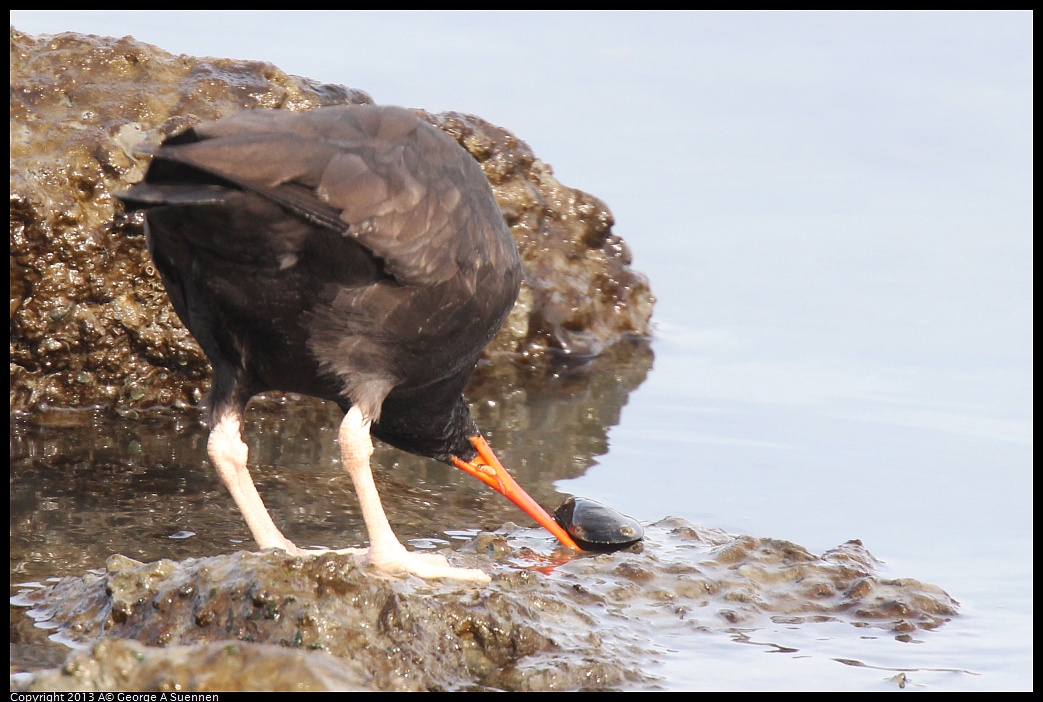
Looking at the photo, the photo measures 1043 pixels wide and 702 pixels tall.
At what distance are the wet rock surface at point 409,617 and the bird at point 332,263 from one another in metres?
0.47

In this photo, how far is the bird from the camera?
4270 millimetres

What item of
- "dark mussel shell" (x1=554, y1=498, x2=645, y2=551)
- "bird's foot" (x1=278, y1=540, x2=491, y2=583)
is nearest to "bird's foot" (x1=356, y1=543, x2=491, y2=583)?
"bird's foot" (x1=278, y1=540, x2=491, y2=583)

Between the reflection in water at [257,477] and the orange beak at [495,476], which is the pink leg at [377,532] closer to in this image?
the reflection in water at [257,477]

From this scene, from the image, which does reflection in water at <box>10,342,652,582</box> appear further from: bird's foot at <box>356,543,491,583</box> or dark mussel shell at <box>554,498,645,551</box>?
bird's foot at <box>356,543,491,583</box>

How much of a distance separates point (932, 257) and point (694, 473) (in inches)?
145

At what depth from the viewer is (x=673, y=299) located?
9609 millimetres

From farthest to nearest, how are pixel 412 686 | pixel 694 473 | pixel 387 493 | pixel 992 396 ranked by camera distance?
pixel 992 396 → pixel 694 473 → pixel 387 493 → pixel 412 686

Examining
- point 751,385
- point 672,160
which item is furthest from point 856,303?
point 672,160

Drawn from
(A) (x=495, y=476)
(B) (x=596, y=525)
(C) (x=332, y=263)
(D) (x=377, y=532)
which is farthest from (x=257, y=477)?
(C) (x=332, y=263)

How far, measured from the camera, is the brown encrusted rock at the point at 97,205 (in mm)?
7047

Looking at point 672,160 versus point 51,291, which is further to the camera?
point 672,160

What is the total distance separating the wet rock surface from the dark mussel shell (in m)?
0.30

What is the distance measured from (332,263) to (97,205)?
3.04 meters

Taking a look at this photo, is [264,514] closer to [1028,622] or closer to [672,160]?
[1028,622]
